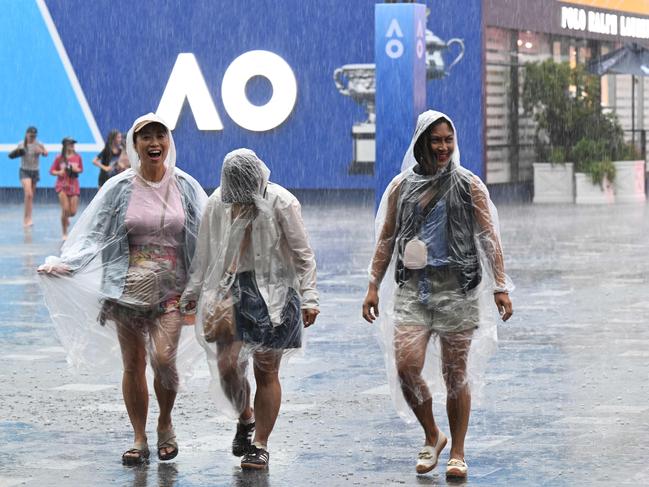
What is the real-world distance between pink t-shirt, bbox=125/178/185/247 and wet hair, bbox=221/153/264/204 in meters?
0.38

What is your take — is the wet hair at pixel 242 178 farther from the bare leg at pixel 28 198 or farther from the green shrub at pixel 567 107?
the green shrub at pixel 567 107

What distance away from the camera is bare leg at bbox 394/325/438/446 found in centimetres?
757

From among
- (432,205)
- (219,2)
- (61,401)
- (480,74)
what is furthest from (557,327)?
(219,2)

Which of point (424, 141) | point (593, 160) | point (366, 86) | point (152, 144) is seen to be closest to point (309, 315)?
point (424, 141)

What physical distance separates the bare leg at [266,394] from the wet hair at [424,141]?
1.15m

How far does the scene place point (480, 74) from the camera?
3158 centimetres

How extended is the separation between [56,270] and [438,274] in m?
1.98

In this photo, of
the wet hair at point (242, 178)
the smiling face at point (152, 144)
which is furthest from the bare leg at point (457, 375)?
the smiling face at point (152, 144)

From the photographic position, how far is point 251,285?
25.5 ft

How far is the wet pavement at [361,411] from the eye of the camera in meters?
7.55

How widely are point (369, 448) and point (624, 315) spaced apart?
6.17m

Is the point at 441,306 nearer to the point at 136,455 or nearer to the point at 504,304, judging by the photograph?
the point at 504,304

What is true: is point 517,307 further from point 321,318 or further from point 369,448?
point 369,448

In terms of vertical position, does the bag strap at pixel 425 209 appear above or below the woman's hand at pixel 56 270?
above
